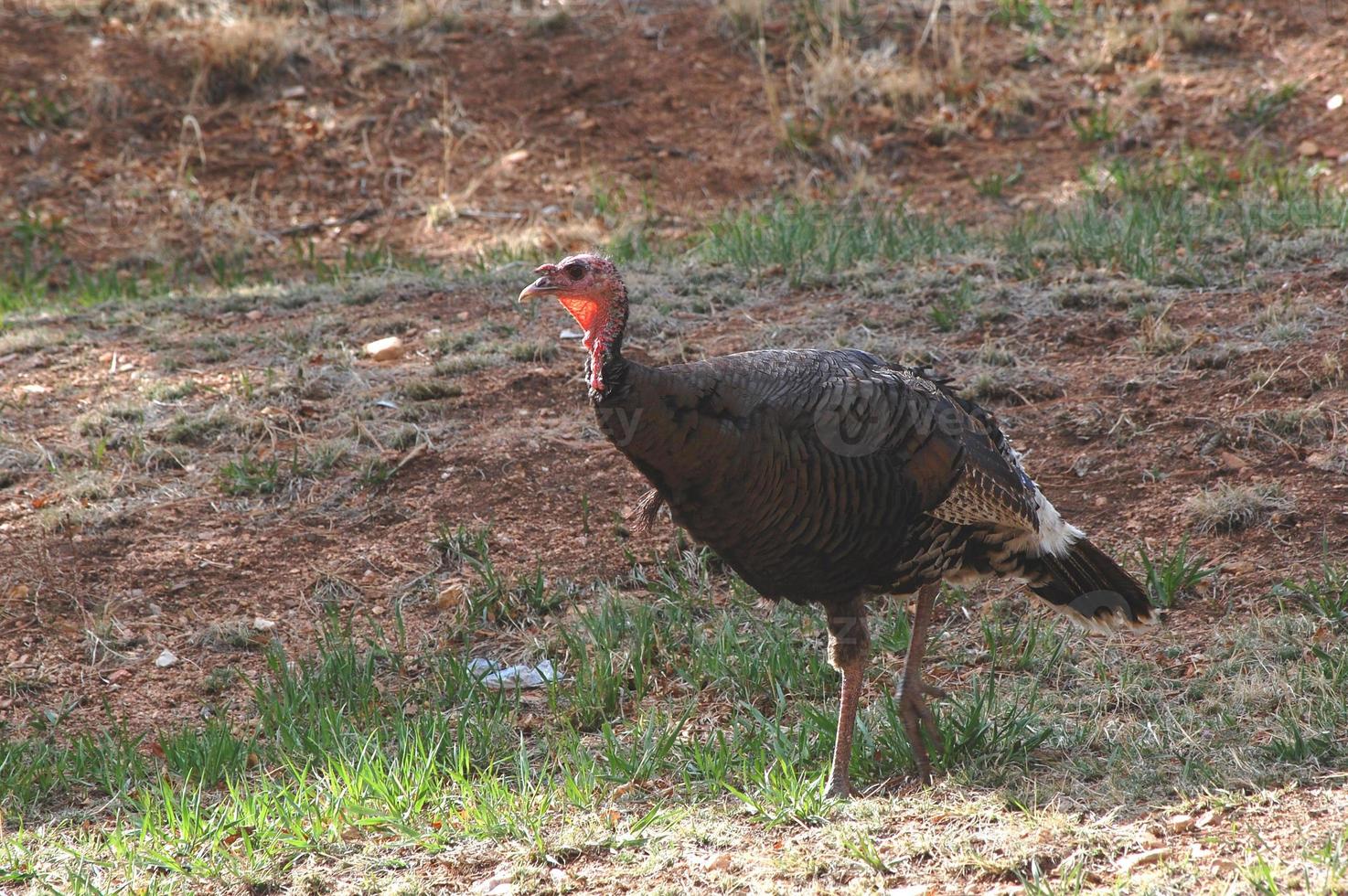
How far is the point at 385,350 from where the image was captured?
649 cm

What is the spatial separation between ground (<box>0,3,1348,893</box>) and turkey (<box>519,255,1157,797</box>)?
0.36m

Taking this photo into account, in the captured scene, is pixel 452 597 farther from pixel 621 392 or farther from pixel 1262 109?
pixel 1262 109

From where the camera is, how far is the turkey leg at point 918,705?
368 centimetres

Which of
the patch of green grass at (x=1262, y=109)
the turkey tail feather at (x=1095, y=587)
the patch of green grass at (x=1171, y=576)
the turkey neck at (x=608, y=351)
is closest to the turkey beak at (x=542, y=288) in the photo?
the turkey neck at (x=608, y=351)

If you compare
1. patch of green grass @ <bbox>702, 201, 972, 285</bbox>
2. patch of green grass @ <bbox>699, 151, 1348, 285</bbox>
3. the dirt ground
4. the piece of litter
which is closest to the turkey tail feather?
the piece of litter

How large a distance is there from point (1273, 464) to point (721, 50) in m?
6.63

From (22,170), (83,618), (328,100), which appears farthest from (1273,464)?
(22,170)

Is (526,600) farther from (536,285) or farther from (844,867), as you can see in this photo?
(844,867)

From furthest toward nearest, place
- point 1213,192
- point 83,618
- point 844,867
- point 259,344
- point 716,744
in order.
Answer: point 1213,192, point 259,344, point 83,618, point 716,744, point 844,867

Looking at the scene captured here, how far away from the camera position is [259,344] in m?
6.73

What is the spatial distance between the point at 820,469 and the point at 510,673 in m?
1.58

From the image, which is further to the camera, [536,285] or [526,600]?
[526,600]

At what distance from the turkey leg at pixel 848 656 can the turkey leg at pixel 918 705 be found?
0.42ft

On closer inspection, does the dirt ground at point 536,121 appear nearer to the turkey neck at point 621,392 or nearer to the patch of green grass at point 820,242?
the patch of green grass at point 820,242
